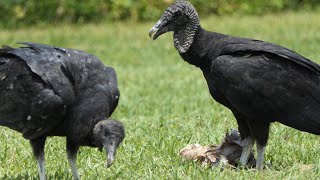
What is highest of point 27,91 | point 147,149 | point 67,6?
point 27,91

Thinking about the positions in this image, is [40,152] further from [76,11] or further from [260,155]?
[76,11]

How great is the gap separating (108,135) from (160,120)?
2.47 m

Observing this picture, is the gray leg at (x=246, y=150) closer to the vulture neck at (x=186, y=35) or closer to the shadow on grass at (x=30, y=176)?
the vulture neck at (x=186, y=35)

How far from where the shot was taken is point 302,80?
4.64 metres

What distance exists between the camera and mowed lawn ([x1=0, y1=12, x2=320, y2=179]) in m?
4.64

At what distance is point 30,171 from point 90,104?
90cm

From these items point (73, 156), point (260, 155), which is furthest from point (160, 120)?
point (73, 156)

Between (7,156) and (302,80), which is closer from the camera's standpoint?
(302,80)

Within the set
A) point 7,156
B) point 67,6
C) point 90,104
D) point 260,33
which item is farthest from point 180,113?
point 67,6

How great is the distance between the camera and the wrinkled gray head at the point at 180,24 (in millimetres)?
5027

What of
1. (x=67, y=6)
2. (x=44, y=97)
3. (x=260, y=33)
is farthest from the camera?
(x=67, y=6)

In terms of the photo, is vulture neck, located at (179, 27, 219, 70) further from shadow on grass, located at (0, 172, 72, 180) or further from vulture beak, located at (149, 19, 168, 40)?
shadow on grass, located at (0, 172, 72, 180)

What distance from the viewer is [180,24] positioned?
5.10 metres

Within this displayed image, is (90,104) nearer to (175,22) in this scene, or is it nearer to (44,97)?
(44,97)
